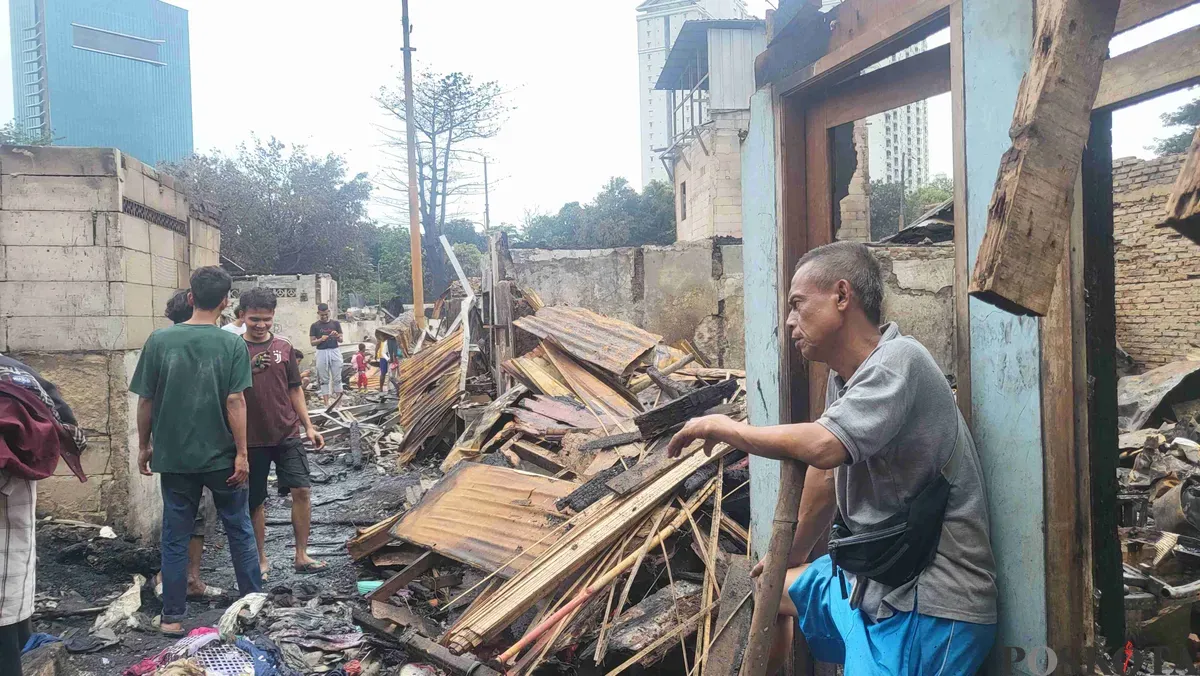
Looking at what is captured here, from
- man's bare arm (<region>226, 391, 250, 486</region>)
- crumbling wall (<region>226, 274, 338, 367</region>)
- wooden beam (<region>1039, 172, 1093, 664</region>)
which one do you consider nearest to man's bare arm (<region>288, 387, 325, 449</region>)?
man's bare arm (<region>226, 391, 250, 486</region>)

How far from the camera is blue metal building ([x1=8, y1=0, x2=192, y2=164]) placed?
5525 cm

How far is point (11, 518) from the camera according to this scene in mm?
2789

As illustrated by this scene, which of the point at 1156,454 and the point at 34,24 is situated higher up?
the point at 34,24

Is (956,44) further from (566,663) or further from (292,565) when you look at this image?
(292,565)

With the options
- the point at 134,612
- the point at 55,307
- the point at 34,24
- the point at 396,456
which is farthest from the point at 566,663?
the point at 34,24

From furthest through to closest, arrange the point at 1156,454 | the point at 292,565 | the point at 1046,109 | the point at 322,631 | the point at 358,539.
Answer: the point at 1156,454, the point at 292,565, the point at 358,539, the point at 322,631, the point at 1046,109

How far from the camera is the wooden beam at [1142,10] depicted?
1720 mm

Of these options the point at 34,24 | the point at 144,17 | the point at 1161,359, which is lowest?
the point at 1161,359

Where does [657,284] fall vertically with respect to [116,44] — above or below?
below

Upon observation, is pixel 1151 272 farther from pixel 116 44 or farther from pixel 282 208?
pixel 116 44

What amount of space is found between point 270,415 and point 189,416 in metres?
0.73

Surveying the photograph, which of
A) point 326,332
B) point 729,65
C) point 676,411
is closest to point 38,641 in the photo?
point 676,411

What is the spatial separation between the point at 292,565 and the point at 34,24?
69.6 meters

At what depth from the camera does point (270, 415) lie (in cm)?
493
